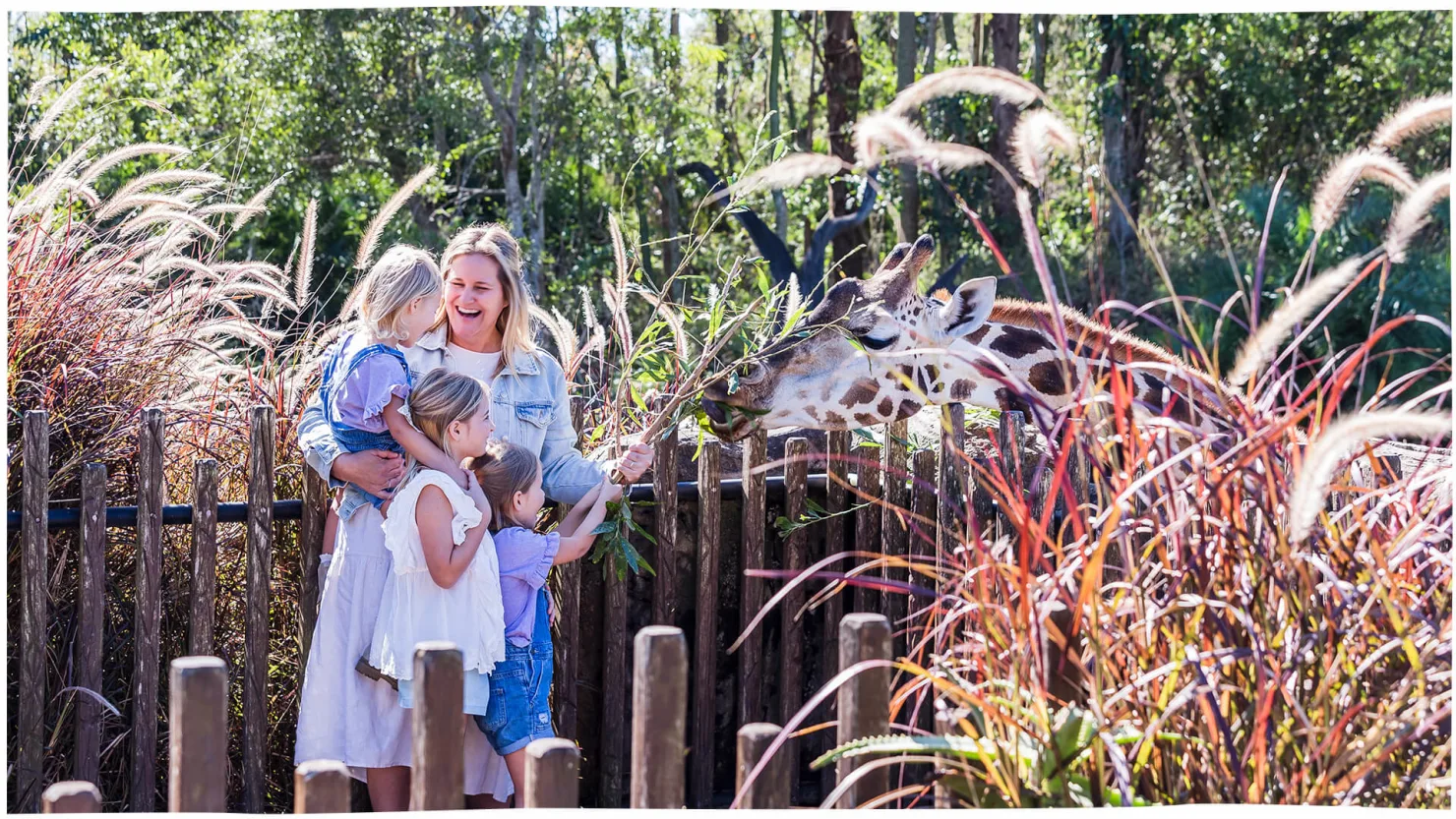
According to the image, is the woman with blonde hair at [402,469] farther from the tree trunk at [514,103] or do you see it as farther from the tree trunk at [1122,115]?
the tree trunk at [1122,115]

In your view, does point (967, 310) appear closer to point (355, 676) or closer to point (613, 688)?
point (613, 688)

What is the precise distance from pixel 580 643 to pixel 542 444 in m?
0.60

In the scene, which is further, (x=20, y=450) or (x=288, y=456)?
(x=288, y=456)

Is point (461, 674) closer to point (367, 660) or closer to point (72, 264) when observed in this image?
point (367, 660)

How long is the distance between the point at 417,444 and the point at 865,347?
4.70 ft

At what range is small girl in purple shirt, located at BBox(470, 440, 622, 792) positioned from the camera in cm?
272

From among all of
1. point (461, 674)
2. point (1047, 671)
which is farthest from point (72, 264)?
point (1047, 671)

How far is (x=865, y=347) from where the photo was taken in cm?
365

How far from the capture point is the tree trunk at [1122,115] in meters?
14.3

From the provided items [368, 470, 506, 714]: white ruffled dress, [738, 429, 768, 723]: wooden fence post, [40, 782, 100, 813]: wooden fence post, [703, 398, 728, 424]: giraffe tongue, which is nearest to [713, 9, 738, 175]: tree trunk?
[703, 398, 728, 424]: giraffe tongue

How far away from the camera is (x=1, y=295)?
2.22 metres

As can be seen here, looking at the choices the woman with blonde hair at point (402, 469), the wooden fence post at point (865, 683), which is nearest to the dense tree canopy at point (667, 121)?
the woman with blonde hair at point (402, 469)

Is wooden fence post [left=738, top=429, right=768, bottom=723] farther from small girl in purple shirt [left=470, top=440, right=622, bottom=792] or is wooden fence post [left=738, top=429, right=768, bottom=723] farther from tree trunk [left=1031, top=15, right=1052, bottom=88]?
tree trunk [left=1031, top=15, right=1052, bottom=88]

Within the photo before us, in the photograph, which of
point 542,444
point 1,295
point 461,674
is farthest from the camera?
point 542,444
